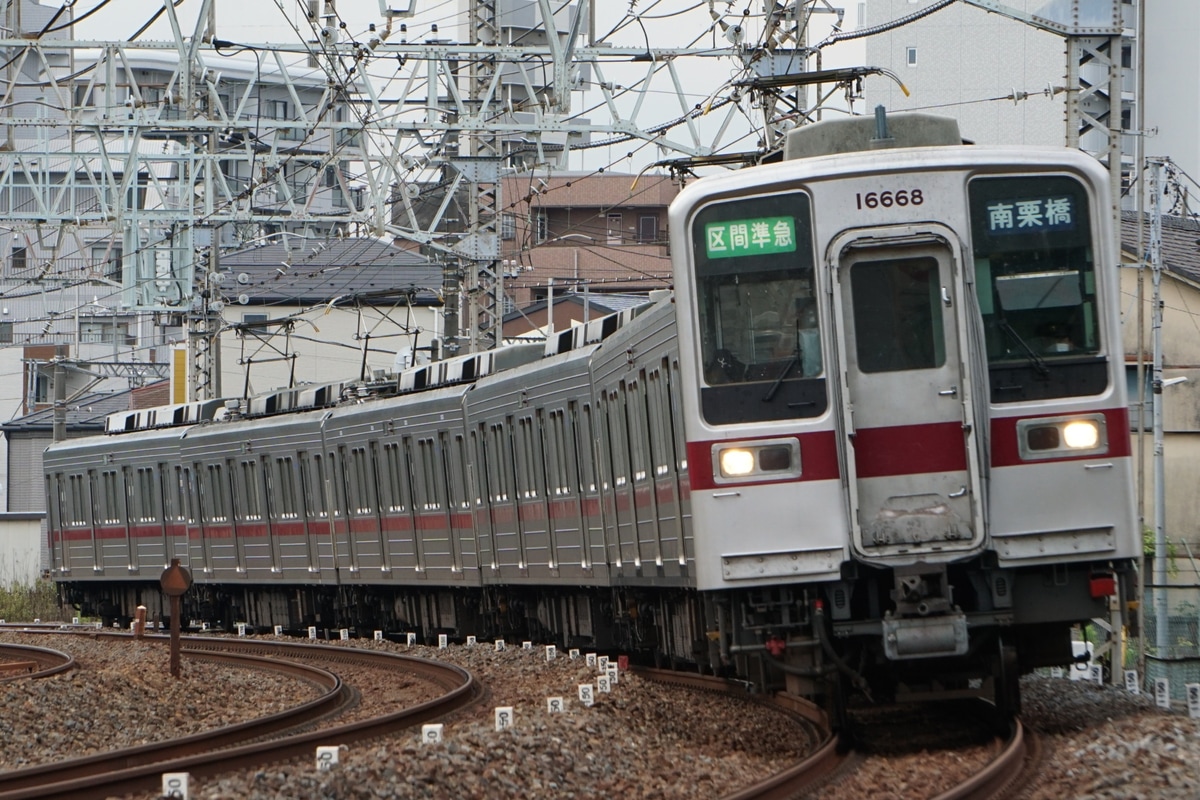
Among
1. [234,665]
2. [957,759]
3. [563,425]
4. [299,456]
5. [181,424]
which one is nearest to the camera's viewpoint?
[957,759]

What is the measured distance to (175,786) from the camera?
7.70 meters

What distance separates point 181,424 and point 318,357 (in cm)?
2572

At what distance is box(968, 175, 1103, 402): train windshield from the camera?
8500mm

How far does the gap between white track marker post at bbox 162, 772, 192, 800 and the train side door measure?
2.99m

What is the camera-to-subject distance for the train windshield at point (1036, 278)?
27.9 feet

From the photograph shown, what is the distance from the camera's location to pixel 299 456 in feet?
74.5

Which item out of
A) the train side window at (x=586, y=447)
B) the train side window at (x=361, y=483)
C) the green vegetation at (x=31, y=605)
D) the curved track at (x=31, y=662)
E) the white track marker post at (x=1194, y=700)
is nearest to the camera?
the white track marker post at (x=1194, y=700)

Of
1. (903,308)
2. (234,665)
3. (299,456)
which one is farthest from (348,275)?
(903,308)

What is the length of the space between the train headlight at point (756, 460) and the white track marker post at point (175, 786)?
2.59 meters

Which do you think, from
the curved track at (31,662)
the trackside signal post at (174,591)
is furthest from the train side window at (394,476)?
the trackside signal post at (174,591)

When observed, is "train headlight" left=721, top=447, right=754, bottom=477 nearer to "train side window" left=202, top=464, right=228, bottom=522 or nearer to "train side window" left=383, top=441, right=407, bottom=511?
"train side window" left=383, top=441, right=407, bottom=511

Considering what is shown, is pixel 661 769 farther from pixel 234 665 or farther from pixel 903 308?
pixel 234 665

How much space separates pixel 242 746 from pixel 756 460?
11.2ft

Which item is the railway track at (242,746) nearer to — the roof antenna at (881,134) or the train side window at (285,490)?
the roof antenna at (881,134)
